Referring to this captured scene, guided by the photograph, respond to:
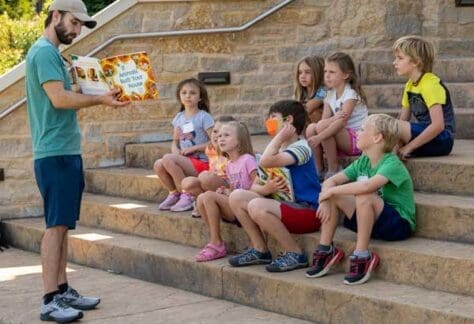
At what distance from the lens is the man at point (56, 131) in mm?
6449

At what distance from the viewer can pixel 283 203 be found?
6.81m

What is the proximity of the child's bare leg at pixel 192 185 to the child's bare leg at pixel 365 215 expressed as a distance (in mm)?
1790

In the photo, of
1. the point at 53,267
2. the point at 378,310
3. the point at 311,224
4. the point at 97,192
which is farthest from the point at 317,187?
the point at 97,192

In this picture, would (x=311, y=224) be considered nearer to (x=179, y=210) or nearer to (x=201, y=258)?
(x=201, y=258)

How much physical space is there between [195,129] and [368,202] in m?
2.66

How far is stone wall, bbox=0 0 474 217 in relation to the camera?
32.4ft

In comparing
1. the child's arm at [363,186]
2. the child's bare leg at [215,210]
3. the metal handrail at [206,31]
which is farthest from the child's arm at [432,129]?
the metal handrail at [206,31]

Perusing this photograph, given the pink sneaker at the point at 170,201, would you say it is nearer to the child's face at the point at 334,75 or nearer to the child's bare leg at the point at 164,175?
the child's bare leg at the point at 164,175

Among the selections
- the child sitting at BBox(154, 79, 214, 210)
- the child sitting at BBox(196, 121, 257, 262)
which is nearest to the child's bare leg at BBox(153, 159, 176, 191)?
the child sitting at BBox(154, 79, 214, 210)

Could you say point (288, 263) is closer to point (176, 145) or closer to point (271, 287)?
point (271, 287)

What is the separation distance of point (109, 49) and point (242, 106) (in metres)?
1.36

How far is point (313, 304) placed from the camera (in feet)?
20.7

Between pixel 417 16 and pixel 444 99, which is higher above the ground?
pixel 417 16

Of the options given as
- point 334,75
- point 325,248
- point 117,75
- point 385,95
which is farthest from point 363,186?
point 385,95
